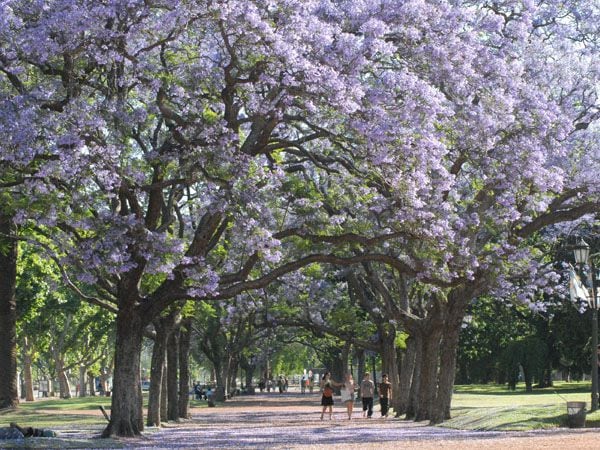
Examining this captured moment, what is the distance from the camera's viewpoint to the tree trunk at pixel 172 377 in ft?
113

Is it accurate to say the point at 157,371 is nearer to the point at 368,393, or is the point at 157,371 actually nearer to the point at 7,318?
the point at 7,318

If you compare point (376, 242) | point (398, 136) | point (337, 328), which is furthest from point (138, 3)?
point (337, 328)

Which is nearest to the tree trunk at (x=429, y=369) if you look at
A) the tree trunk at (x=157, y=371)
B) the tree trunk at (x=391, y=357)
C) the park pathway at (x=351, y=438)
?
the park pathway at (x=351, y=438)

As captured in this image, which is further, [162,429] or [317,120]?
[162,429]

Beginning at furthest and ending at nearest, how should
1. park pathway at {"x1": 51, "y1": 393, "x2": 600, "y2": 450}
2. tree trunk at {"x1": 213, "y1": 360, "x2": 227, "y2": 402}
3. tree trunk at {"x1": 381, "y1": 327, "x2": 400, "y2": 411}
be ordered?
tree trunk at {"x1": 213, "y1": 360, "x2": 227, "y2": 402}
tree trunk at {"x1": 381, "y1": 327, "x2": 400, "y2": 411}
park pathway at {"x1": 51, "y1": 393, "x2": 600, "y2": 450}

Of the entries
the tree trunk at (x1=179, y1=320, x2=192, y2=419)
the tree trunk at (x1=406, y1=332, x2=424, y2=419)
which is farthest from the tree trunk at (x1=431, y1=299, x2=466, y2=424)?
the tree trunk at (x1=179, y1=320, x2=192, y2=419)

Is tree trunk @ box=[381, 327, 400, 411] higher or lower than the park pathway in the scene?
higher

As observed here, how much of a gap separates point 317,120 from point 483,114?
3.80m

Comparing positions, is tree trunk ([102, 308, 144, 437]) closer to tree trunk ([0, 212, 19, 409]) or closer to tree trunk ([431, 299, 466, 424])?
tree trunk ([0, 212, 19, 409])

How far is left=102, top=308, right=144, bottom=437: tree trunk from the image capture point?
23812mm

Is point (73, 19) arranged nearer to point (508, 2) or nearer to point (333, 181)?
point (333, 181)

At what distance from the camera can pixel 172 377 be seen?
1391 inches

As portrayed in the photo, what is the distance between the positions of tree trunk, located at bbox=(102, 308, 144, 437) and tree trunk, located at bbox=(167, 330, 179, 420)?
32.4 feet

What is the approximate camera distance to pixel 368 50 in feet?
62.4
